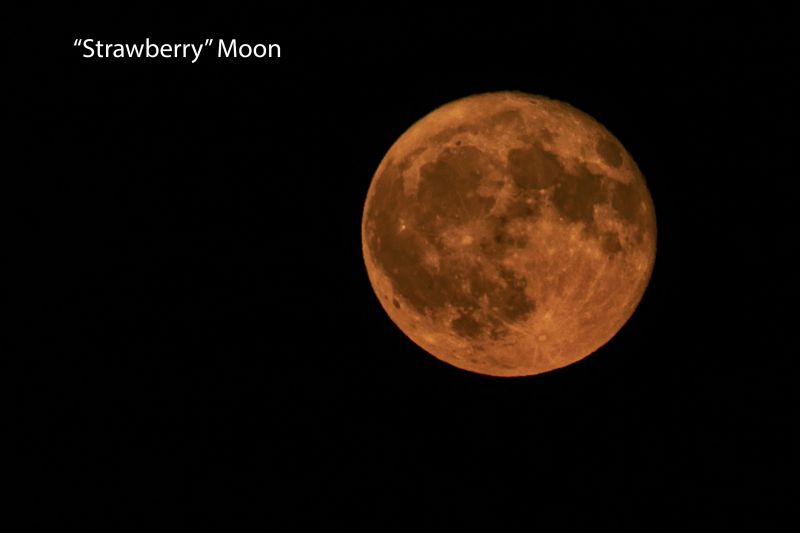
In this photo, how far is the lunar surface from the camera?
3.58 meters

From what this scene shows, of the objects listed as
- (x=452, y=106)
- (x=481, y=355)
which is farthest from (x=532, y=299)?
(x=452, y=106)

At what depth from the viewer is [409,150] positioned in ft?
13.5

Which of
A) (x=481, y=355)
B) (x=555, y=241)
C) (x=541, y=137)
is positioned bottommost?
(x=481, y=355)

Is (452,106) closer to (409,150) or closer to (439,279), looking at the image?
(409,150)

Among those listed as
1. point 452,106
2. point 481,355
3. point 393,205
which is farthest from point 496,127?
point 481,355

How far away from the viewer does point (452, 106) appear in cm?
427

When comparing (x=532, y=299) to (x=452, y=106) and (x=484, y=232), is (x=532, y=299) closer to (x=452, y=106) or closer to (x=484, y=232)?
(x=484, y=232)

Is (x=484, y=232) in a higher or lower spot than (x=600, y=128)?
lower

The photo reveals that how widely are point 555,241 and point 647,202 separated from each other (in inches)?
42.1

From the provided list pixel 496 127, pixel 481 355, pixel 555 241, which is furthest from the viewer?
pixel 481 355

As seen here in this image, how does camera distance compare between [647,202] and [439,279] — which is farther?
[647,202]

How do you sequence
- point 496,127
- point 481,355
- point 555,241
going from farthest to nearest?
point 481,355 → point 496,127 → point 555,241

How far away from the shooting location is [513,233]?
3.54 m

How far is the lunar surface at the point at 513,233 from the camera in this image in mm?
3580
